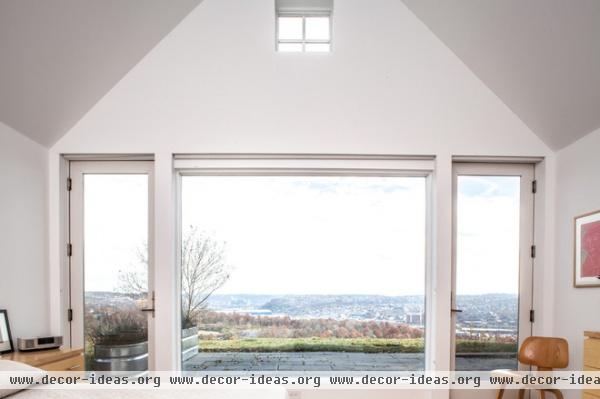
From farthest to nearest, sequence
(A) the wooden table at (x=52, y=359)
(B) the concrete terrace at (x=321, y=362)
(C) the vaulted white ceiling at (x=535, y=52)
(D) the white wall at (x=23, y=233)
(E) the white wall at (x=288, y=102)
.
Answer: (B) the concrete terrace at (x=321, y=362) → (E) the white wall at (x=288, y=102) → (D) the white wall at (x=23, y=233) → (A) the wooden table at (x=52, y=359) → (C) the vaulted white ceiling at (x=535, y=52)

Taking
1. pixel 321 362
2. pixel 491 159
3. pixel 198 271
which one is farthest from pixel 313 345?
pixel 491 159

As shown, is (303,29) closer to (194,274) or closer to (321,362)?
(194,274)

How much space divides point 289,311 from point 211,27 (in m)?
2.35

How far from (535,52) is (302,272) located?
2.29 m

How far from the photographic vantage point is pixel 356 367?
366cm

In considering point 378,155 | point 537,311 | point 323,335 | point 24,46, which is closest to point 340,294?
point 323,335

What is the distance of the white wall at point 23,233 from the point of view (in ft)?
10.2

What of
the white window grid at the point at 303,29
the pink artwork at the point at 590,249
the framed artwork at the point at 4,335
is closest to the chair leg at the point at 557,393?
the pink artwork at the point at 590,249

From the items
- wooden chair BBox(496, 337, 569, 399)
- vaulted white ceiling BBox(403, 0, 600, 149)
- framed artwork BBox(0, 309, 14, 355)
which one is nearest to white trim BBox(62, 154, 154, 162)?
framed artwork BBox(0, 309, 14, 355)

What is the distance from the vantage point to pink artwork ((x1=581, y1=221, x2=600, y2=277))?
305 centimetres

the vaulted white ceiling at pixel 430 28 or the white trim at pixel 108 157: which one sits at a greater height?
the vaulted white ceiling at pixel 430 28

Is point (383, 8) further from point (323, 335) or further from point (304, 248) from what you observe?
point (323, 335)

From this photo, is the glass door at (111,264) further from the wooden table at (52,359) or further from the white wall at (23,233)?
the wooden table at (52,359)

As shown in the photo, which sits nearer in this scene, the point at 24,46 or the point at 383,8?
the point at 24,46
